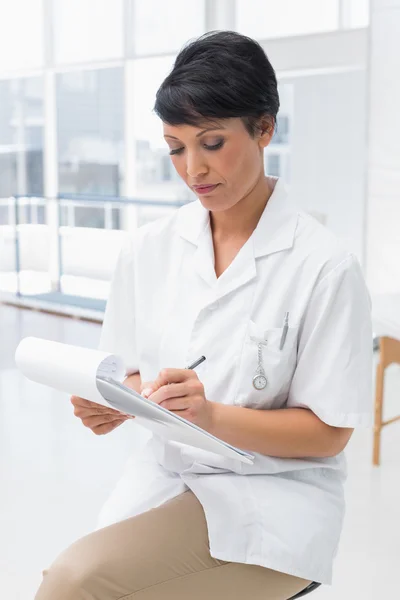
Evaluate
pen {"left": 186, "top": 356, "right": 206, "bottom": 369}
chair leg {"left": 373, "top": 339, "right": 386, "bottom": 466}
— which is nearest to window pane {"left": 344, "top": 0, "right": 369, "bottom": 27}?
chair leg {"left": 373, "top": 339, "right": 386, "bottom": 466}

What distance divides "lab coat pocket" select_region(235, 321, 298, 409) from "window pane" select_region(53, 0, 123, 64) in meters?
5.30

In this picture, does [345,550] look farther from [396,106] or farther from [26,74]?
[26,74]

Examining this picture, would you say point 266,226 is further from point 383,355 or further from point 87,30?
point 87,30

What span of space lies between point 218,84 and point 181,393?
404 millimetres

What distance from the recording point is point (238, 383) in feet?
3.76

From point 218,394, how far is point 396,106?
115 inches

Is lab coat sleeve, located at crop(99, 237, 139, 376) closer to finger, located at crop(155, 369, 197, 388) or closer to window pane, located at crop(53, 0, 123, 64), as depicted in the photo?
finger, located at crop(155, 369, 197, 388)

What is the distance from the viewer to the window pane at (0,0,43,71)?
256 inches

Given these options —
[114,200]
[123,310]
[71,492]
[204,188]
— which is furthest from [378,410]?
[114,200]

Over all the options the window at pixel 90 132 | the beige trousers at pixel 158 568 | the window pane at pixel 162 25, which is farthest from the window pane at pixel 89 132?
the beige trousers at pixel 158 568

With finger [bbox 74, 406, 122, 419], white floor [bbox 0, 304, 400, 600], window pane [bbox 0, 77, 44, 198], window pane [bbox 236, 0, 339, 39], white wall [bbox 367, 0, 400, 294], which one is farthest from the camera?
window pane [bbox 0, 77, 44, 198]

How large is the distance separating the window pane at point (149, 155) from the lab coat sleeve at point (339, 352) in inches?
197

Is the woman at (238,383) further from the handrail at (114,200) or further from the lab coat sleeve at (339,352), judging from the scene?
the handrail at (114,200)

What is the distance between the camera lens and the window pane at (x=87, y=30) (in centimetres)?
610
